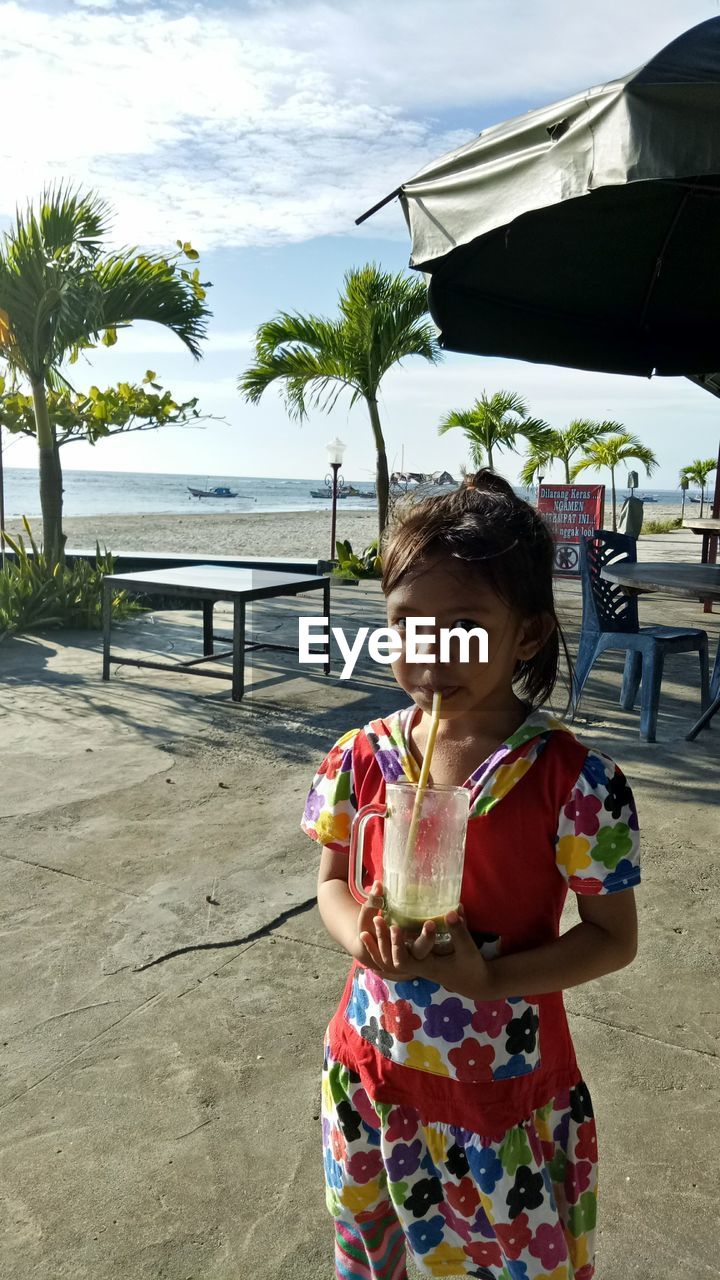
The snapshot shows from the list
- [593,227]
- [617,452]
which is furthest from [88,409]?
[617,452]

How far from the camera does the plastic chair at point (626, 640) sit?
4926 mm

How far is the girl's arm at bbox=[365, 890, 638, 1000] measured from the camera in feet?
3.33

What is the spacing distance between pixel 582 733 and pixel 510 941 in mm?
4003

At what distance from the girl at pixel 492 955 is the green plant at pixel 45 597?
726cm

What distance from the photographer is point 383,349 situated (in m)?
13.5

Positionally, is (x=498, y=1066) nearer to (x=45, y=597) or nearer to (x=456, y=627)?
(x=456, y=627)

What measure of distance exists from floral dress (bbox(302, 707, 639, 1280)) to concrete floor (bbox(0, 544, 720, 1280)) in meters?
0.60

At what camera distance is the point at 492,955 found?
3.71 feet

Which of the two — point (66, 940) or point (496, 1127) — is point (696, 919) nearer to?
point (66, 940)

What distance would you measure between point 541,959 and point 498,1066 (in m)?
0.15

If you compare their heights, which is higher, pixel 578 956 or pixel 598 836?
pixel 598 836

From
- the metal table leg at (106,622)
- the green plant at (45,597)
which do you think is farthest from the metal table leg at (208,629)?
the green plant at (45,597)

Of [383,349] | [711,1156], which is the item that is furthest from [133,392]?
[711,1156]

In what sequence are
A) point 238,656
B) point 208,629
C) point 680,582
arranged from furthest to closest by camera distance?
point 208,629 < point 238,656 < point 680,582
